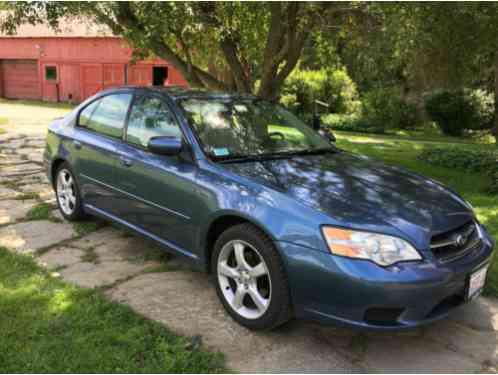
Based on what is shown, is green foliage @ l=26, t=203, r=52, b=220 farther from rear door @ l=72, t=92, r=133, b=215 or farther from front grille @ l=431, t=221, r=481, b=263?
front grille @ l=431, t=221, r=481, b=263

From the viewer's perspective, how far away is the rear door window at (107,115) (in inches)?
173

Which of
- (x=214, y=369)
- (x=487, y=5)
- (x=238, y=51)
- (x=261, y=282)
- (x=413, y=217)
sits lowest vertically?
(x=214, y=369)

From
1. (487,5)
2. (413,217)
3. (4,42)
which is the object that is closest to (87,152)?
(413,217)

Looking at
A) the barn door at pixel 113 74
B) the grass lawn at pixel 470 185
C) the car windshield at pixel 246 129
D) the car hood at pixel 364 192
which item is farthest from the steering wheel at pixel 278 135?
the barn door at pixel 113 74

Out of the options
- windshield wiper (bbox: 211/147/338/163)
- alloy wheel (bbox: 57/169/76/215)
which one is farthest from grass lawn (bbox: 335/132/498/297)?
alloy wheel (bbox: 57/169/76/215)

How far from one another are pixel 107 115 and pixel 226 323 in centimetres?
238

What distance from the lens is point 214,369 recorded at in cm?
274

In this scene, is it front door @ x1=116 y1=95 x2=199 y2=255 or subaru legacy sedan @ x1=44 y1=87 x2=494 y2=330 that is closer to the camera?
subaru legacy sedan @ x1=44 y1=87 x2=494 y2=330

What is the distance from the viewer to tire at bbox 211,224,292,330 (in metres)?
2.92

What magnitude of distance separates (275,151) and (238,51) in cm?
550

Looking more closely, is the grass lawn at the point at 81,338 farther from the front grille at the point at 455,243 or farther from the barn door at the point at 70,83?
the barn door at the point at 70,83

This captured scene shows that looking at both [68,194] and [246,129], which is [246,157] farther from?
[68,194]

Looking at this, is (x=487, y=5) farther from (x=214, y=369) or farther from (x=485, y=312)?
(x=214, y=369)

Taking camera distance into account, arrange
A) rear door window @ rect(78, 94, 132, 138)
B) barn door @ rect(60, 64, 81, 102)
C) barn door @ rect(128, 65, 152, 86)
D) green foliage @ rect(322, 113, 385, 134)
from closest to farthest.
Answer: rear door window @ rect(78, 94, 132, 138) → green foliage @ rect(322, 113, 385, 134) → barn door @ rect(128, 65, 152, 86) → barn door @ rect(60, 64, 81, 102)
